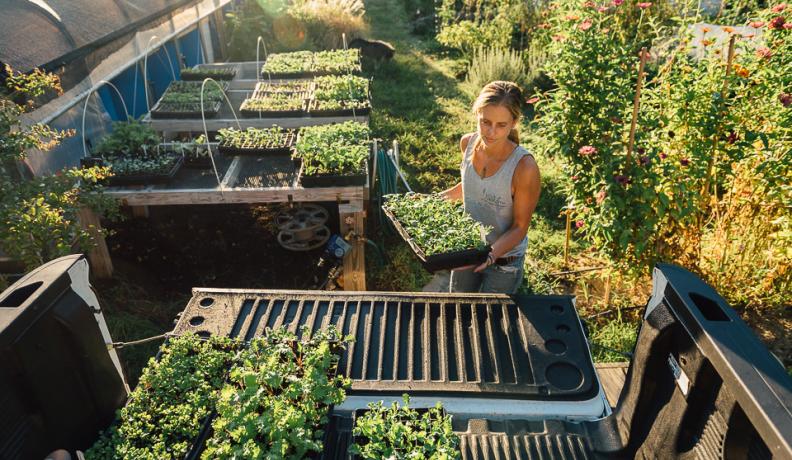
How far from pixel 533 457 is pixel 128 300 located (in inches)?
140

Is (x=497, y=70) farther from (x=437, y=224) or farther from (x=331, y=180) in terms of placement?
(x=437, y=224)

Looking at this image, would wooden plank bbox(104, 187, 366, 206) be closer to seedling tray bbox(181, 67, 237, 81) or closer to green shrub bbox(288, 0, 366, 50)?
seedling tray bbox(181, 67, 237, 81)

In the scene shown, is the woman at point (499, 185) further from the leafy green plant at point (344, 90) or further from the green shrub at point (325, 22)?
the green shrub at point (325, 22)

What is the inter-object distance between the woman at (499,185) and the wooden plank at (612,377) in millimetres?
691

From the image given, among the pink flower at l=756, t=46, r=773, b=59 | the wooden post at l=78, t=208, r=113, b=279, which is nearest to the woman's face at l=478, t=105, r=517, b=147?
the pink flower at l=756, t=46, r=773, b=59

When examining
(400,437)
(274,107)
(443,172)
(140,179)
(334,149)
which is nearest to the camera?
(400,437)

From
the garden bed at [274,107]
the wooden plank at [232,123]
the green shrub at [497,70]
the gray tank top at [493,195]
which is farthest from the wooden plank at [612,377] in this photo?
the green shrub at [497,70]

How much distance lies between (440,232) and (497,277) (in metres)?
0.49

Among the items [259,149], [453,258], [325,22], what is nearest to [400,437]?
[453,258]

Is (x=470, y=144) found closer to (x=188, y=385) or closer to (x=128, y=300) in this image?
(x=188, y=385)

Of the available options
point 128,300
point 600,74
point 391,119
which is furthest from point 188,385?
point 391,119

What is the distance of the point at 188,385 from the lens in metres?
1.72

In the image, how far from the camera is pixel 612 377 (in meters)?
2.83

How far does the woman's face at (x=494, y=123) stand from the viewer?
249 centimetres
